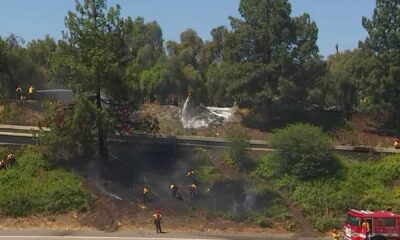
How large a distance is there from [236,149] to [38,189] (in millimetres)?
13577

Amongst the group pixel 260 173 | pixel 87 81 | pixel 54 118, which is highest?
pixel 87 81

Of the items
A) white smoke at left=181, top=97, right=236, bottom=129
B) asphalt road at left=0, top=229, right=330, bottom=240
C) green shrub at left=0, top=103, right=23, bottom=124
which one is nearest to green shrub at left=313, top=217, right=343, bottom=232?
asphalt road at left=0, top=229, right=330, bottom=240

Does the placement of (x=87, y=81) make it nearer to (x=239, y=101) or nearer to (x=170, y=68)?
(x=239, y=101)

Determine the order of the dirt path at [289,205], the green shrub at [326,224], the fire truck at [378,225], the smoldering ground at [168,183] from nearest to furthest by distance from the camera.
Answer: the fire truck at [378,225], the dirt path at [289,205], the green shrub at [326,224], the smoldering ground at [168,183]

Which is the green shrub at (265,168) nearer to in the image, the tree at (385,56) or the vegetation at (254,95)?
the vegetation at (254,95)

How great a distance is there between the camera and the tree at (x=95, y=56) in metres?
39.5

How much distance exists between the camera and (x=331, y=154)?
42.6 meters

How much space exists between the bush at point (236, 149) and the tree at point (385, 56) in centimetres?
1321

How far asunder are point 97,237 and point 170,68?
44.1m

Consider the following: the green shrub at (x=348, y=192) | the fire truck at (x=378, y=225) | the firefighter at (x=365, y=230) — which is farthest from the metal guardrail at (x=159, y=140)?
the firefighter at (x=365, y=230)

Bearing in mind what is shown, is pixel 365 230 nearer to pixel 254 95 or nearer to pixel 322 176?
pixel 322 176

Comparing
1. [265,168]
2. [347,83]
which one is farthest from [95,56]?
[347,83]

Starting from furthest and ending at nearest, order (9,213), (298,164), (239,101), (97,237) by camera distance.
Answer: (239,101) < (298,164) < (9,213) < (97,237)

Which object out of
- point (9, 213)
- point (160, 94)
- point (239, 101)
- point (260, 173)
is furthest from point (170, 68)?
point (9, 213)
